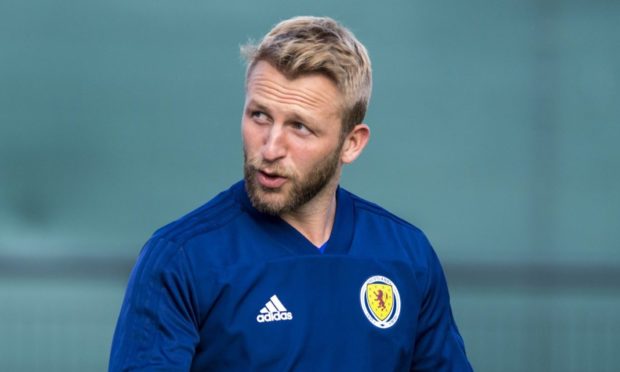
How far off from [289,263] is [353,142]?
1.12 feet

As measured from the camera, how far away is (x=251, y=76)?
9.29 ft

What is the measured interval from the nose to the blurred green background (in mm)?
3767

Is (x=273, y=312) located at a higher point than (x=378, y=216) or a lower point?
lower

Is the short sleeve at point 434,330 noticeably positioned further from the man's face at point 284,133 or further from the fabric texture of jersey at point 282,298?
the man's face at point 284,133

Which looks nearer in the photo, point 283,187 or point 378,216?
point 283,187

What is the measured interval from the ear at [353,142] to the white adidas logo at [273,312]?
389 millimetres

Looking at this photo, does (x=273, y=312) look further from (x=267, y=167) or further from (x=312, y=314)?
(x=267, y=167)

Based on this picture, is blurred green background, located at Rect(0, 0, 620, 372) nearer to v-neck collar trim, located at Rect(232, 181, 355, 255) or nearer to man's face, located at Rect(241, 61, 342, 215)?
v-neck collar trim, located at Rect(232, 181, 355, 255)

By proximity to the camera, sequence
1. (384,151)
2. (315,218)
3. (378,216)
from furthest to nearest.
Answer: (384,151), (378,216), (315,218)

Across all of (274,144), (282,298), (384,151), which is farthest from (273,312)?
(384,151)

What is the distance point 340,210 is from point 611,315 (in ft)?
12.9

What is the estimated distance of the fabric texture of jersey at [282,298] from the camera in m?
2.63

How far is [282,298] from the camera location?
2.79m

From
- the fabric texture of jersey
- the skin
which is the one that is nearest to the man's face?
the skin
